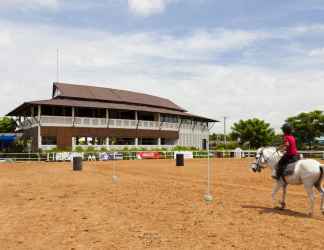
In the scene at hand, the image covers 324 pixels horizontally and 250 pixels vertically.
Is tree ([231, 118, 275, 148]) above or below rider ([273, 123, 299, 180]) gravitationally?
above

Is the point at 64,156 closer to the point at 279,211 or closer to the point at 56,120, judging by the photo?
the point at 56,120

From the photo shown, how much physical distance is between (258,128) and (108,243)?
68.8 metres

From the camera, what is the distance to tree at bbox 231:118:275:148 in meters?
73.0

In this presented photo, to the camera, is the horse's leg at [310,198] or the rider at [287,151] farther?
the rider at [287,151]

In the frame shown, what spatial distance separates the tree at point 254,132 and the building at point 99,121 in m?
13.8

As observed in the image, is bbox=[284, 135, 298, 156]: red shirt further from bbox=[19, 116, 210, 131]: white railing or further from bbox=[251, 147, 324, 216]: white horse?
bbox=[19, 116, 210, 131]: white railing

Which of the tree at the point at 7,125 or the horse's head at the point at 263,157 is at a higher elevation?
the tree at the point at 7,125

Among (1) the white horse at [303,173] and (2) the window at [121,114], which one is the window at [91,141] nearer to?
(2) the window at [121,114]

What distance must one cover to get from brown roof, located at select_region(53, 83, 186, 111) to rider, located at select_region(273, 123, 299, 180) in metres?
42.0

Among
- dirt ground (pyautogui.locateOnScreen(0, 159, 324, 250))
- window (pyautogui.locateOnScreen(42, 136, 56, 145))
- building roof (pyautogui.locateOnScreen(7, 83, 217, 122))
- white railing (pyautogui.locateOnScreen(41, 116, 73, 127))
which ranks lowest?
dirt ground (pyautogui.locateOnScreen(0, 159, 324, 250))

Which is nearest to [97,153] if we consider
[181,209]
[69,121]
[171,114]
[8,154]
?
[69,121]

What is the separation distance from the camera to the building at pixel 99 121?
147 ft

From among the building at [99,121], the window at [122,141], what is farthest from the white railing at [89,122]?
the window at [122,141]

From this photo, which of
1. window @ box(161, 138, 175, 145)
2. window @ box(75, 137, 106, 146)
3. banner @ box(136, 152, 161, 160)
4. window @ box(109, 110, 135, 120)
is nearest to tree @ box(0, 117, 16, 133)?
window @ box(75, 137, 106, 146)
